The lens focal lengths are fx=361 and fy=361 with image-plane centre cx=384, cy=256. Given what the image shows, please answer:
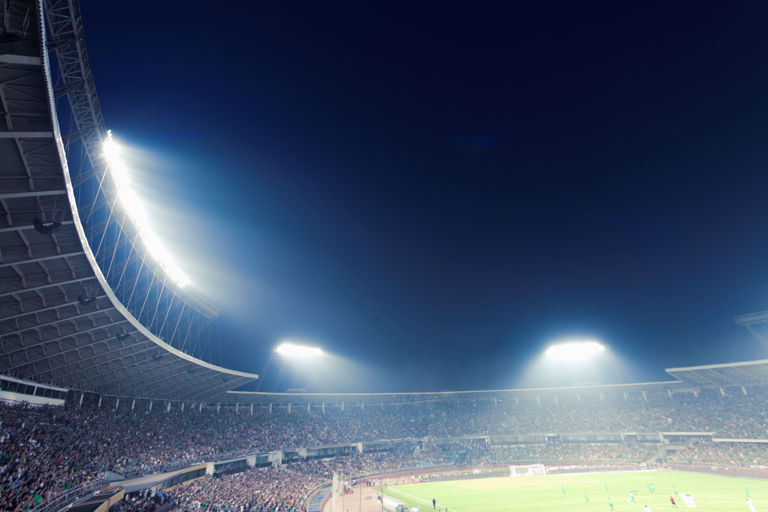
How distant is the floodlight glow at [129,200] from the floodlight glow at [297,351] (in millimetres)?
29299

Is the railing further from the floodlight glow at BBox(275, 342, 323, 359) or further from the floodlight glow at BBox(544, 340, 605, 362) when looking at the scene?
the floodlight glow at BBox(544, 340, 605, 362)

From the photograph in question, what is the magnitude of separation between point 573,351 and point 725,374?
73.5 ft

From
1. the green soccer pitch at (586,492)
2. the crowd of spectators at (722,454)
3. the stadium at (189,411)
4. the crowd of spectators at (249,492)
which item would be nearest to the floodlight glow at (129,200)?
the stadium at (189,411)

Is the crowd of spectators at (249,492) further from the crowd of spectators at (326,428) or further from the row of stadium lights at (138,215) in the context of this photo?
the row of stadium lights at (138,215)

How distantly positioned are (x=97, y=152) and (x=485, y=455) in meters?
71.3

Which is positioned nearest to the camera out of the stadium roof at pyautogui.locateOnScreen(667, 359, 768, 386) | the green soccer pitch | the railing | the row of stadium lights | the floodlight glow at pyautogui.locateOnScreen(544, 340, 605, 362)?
the railing

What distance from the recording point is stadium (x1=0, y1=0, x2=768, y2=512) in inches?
592

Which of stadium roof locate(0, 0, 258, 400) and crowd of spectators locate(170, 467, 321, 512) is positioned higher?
stadium roof locate(0, 0, 258, 400)

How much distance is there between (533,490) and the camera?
43594 mm

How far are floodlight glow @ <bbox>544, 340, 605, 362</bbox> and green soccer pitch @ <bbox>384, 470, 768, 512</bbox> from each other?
21.6m

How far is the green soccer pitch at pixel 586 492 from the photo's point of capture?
33.1 meters

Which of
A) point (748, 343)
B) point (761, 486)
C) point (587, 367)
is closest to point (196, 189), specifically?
point (761, 486)

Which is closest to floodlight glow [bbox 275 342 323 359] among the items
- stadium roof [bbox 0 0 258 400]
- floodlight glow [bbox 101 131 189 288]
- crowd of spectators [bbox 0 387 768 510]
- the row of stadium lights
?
the row of stadium lights

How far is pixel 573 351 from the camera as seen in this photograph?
240 feet
